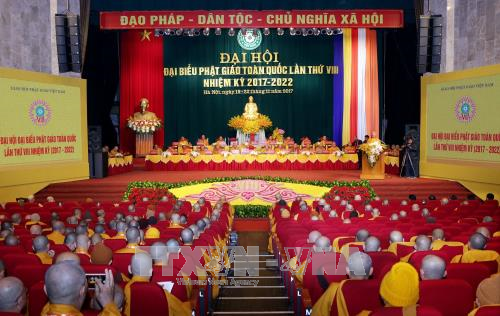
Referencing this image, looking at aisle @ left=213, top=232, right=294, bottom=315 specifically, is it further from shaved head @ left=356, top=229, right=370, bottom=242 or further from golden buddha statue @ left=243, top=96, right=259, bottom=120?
golden buddha statue @ left=243, top=96, right=259, bottom=120

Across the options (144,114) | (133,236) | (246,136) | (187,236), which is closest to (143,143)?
(144,114)

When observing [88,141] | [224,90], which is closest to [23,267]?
[88,141]

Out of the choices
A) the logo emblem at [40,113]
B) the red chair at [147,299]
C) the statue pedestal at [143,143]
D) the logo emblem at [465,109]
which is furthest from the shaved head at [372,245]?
the statue pedestal at [143,143]

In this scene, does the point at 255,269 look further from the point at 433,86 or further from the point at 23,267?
the point at 433,86

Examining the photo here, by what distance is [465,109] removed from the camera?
Answer: 45.9ft

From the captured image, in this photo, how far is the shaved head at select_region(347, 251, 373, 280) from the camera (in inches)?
145

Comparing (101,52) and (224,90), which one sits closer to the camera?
(101,52)

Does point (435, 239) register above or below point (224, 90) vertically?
below

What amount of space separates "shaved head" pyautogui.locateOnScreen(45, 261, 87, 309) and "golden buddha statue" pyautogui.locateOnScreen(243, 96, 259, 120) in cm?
1802

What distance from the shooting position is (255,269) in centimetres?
796

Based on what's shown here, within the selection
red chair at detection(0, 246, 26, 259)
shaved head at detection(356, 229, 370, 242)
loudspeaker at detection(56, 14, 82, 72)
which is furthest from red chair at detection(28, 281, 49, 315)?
loudspeaker at detection(56, 14, 82, 72)

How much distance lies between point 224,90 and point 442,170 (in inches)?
400

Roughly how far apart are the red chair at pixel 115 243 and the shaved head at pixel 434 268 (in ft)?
10.5

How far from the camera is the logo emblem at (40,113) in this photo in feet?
45.8
